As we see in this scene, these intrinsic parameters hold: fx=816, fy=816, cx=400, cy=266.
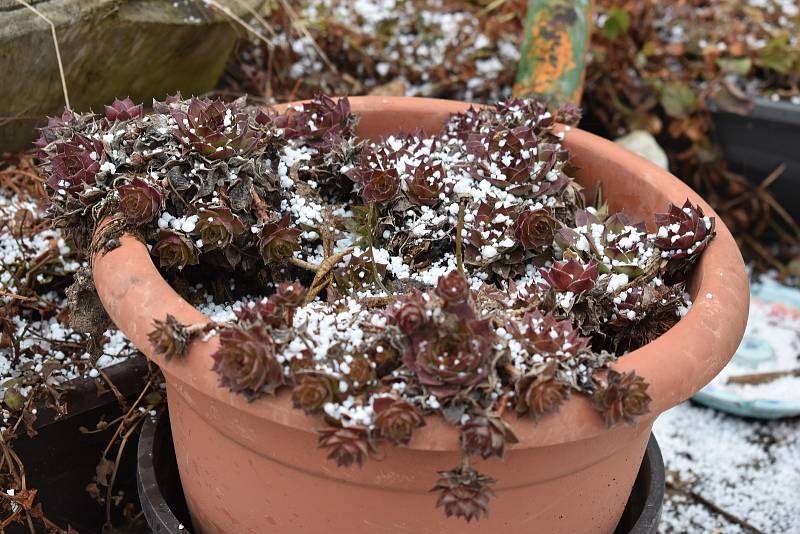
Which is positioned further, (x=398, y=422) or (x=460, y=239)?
(x=460, y=239)

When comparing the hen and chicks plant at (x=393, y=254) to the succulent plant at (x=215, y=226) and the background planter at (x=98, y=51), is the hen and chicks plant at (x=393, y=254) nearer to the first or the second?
the succulent plant at (x=215, y=226)

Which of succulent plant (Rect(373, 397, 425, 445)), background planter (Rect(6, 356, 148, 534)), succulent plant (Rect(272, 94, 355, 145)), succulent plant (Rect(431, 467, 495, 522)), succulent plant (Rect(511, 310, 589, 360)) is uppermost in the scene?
succulent plant (Rect(272, 94, 355, 145))

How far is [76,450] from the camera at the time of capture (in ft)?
4.86

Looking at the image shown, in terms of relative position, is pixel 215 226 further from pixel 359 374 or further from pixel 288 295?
pixel 359 374

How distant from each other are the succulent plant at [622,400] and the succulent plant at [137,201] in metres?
0.64

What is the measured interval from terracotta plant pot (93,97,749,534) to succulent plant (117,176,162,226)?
3 cm

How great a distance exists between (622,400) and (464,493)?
0.69 feet

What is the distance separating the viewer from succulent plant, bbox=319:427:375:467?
0.87 m

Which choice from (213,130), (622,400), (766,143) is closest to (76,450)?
(213,130)

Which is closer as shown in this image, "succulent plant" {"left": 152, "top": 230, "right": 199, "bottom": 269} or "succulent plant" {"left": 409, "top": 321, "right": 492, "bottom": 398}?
"succulent plant" {"left": 409, "top": 321, "right": 492, "bottom": 398}

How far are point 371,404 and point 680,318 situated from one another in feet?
1.76

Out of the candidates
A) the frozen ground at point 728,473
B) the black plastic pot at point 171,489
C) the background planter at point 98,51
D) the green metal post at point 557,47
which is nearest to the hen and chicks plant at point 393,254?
the black plastic pot at point 171,489

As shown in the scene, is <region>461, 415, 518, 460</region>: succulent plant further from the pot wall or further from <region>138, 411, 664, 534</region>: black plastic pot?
<region>138, 411, 664, 534</region>: black plastic pot

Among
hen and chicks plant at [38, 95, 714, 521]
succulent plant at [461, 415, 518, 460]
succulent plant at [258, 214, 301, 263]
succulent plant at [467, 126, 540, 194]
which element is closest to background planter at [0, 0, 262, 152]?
hen and chicks plant at [38, 95, 714, 521]
